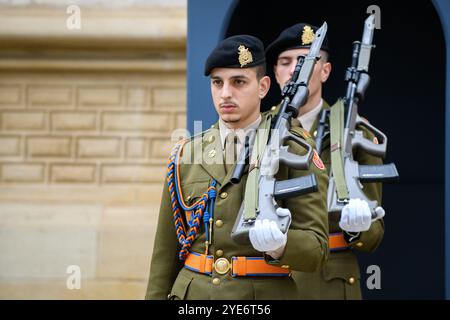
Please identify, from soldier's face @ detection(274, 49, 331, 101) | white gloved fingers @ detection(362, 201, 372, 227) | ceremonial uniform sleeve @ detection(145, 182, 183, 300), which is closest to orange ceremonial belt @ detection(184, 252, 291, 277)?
ceremonial uniform sleeve @ detection(145, 182, 183, 300)

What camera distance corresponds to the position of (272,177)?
10.5 feet

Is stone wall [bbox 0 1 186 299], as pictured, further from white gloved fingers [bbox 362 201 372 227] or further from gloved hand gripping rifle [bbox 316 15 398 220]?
white gloved fingers [bbox 362 201 372 227]

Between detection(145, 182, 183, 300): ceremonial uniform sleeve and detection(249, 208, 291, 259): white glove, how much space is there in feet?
1.79

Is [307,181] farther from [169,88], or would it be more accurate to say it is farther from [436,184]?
[169,88]

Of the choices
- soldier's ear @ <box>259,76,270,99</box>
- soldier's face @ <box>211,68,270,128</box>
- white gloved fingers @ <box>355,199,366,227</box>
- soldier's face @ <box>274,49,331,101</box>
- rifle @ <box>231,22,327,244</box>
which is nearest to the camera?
rifle @ <box>231,22,327,244</box>

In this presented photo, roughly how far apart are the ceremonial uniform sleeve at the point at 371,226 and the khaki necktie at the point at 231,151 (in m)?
0.80

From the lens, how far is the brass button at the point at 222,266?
327 cm

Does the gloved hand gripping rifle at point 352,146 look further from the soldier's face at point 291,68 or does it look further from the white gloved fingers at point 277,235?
the white gloved fingers at point 277,235

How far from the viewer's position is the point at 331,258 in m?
4.02

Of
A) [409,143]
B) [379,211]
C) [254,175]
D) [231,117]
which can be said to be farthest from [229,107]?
[409,143]

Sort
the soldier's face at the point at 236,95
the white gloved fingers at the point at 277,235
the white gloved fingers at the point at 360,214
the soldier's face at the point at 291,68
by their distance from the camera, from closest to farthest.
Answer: the white gloved fingers at the point at 277,235, the soldier's face at the point at 236,95, the white gloved fingers at the point at 360,214, the soldier's face at the point at 291,68

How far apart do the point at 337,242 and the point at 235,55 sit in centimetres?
103

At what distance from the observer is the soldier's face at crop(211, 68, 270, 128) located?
333cm

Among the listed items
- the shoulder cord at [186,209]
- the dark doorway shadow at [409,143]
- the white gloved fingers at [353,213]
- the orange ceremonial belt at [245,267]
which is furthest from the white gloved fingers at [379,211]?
the dark doorway shadow at [409,143]
